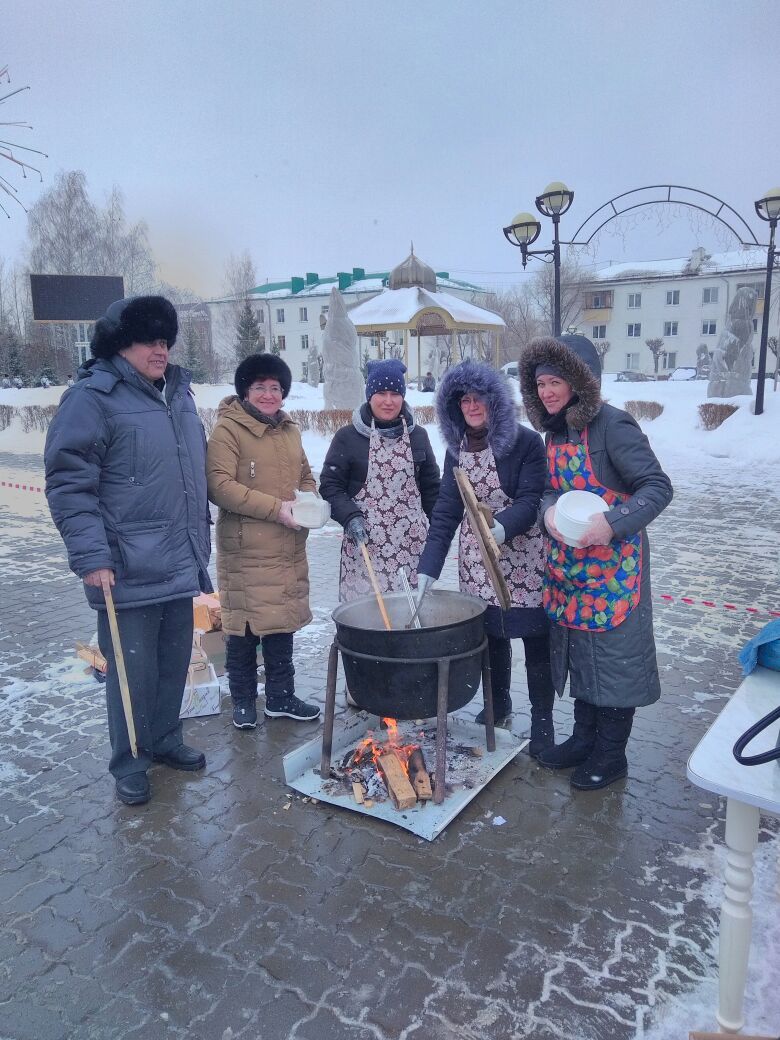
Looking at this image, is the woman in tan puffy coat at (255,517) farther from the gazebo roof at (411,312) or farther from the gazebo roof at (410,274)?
the gazebo roof at (410,274)

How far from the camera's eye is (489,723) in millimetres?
3486

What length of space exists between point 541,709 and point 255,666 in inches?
62.6

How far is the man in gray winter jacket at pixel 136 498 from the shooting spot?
2926mm

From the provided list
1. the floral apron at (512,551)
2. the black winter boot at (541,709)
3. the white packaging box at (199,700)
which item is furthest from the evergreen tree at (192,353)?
the black winter boot at (541,709)

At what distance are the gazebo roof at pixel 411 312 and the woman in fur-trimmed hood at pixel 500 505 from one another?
12384 mm

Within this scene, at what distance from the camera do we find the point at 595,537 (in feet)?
9.20

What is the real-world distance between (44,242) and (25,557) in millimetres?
31984

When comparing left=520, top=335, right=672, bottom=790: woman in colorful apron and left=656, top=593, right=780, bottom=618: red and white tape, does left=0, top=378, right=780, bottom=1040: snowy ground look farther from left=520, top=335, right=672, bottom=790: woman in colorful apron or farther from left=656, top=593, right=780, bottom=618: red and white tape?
left=520, top=335, right=672, bottom=790: woman in colorful apron

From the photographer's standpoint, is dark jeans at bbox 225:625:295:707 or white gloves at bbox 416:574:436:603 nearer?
white gloves at bbox 416:574:436:603

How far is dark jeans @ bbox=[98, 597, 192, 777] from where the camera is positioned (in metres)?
3.23

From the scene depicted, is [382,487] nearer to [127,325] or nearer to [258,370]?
[258,370]

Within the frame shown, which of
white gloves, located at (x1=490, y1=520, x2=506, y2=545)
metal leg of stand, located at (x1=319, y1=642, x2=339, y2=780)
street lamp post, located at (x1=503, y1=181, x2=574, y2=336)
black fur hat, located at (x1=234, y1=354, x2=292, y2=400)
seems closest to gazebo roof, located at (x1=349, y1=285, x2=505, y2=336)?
street lamp post, located at (x1=503, y1=181, x2=574, y2=336)

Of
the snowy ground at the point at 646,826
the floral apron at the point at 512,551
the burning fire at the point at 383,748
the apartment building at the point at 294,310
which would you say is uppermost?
the apartment building at the point at 294,310

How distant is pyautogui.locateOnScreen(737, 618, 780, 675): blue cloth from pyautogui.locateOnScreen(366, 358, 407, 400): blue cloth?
87.4 inches
